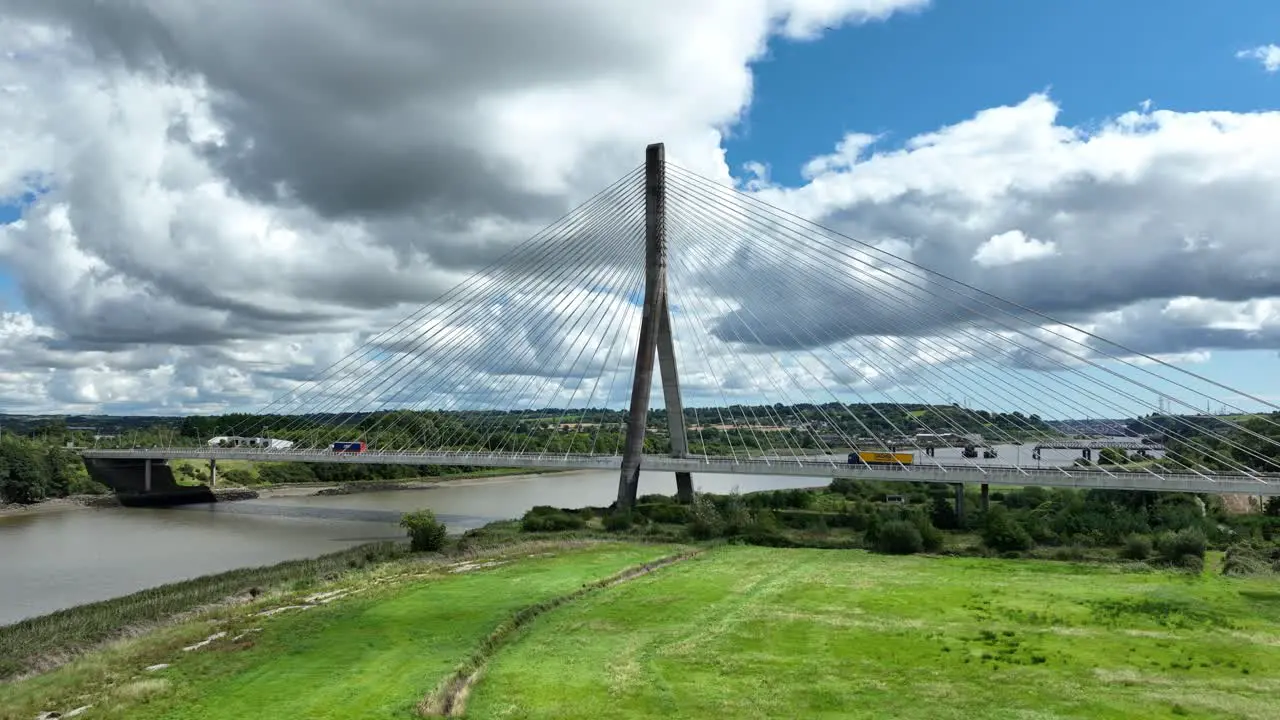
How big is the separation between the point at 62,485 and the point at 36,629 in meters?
50.7

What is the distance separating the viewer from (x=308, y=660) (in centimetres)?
1678

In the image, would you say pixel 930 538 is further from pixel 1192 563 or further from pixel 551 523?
pixel 551 523

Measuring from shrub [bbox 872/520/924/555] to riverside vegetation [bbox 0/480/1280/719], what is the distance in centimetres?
9

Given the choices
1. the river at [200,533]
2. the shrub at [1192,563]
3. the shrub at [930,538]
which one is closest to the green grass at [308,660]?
the river at [200,533]

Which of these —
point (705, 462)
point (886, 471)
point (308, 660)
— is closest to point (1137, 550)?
point (886, 471)

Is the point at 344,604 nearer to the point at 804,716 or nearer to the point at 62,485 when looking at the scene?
the point at 804,716

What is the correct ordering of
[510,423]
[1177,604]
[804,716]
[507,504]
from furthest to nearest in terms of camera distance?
[510,423] < [507,504] < [1177,604] < [804,716]

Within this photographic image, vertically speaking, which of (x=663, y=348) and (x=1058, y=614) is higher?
(x=663, y=348)

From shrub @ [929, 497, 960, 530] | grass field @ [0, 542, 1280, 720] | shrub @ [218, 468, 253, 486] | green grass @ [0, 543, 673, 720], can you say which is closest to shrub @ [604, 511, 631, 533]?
grass field @ [0, 542, 1280, 720]

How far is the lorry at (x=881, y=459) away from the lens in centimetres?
4116

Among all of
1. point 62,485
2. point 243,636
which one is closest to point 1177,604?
point 243,636

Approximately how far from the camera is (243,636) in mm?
19250

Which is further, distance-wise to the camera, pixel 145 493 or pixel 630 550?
pixel 145 493

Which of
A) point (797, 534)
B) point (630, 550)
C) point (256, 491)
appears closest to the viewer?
point (630, 550)
